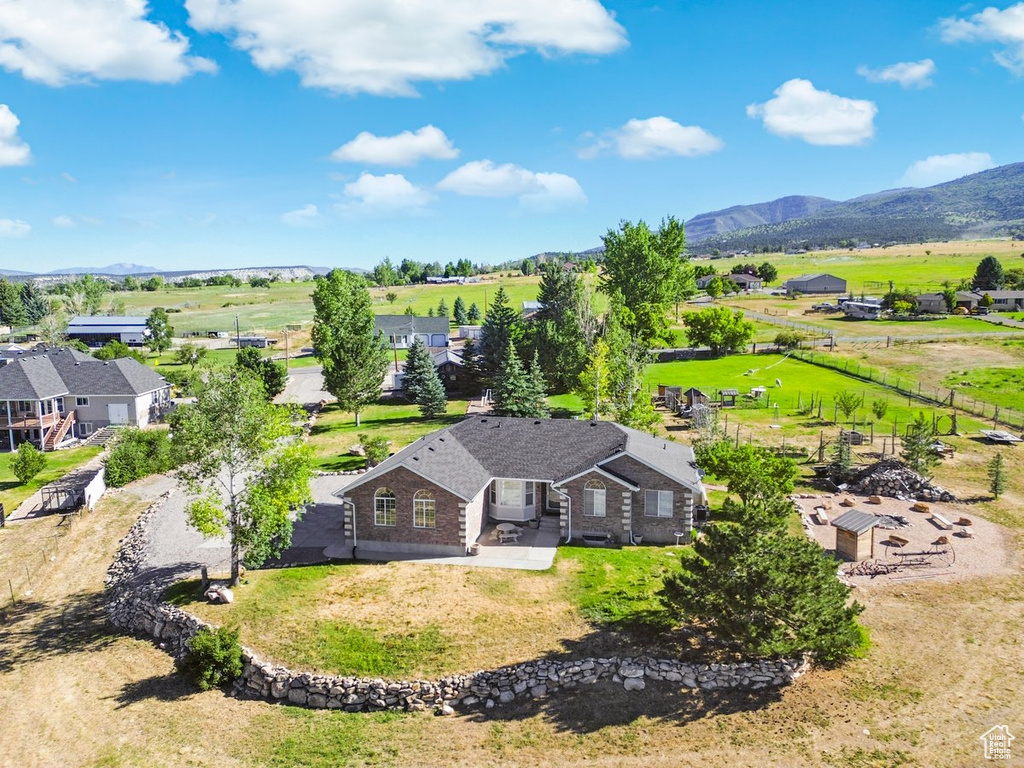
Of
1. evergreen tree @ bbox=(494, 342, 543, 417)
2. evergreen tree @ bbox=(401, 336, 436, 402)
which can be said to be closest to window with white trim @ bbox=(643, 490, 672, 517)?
evergreen tree @ bbox=(494, 342, 543, 417)

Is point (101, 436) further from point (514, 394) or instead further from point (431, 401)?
point (514, 394)

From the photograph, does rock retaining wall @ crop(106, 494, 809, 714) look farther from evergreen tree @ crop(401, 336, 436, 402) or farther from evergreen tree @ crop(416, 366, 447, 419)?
evergreen tree @ crop(401, 336, 436, 402)

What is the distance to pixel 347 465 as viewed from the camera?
46.1 meters

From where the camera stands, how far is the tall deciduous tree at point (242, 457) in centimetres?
2659

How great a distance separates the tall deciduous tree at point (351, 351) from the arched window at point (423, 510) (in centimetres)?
2826

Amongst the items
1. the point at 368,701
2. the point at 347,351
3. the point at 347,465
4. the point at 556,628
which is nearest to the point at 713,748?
the point at 556,628

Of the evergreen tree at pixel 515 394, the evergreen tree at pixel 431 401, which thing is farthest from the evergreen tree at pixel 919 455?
the evergreen tree at pixel 431 401

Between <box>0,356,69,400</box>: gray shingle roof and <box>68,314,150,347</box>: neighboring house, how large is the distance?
5823 cm

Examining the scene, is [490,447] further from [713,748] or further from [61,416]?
[61,416]

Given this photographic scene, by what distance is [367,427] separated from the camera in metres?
57.9

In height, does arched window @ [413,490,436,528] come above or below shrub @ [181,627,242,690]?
above

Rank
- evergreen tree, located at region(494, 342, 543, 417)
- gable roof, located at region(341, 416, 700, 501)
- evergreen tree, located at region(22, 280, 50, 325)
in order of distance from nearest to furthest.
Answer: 1. gable roof, located at region(341, 416, 700, 501)
2. evergreen tree, located at region(494, 342, 543, 417)
3. evergreen tree, located at region(22, 280, 50, 325)

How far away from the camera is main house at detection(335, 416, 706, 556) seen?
30.7 metres

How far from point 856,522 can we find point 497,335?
148ft
